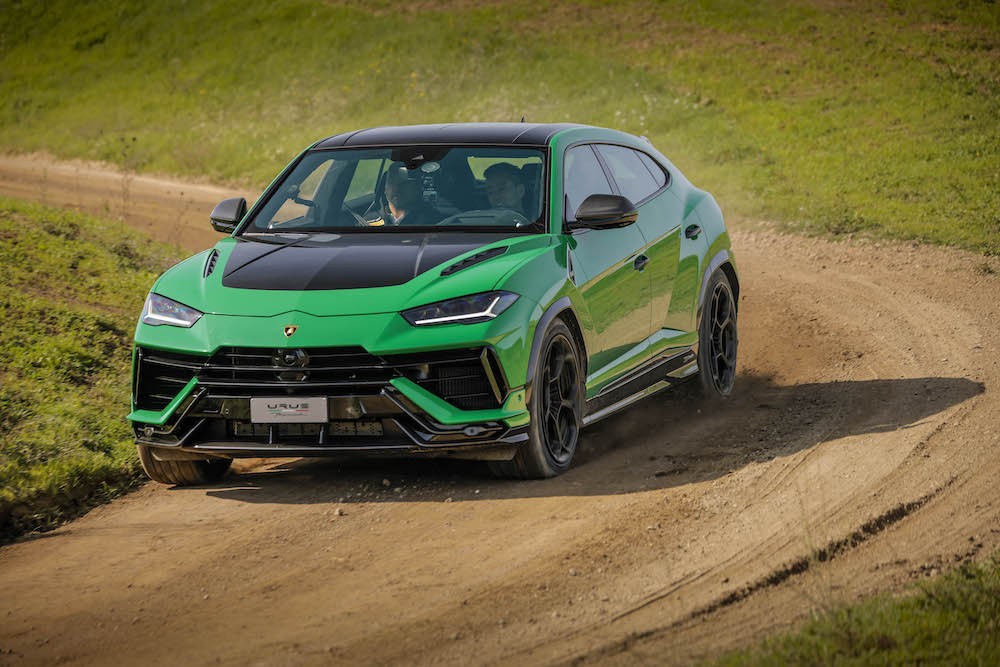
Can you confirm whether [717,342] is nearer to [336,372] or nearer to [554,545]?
[336,372]

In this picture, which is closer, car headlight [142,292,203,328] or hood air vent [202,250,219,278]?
car headlight [142,292,203,328]

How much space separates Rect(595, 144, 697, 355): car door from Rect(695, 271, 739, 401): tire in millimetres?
408

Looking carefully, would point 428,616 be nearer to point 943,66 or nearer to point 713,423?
point 713,423

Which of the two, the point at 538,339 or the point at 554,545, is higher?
the point at 538,339

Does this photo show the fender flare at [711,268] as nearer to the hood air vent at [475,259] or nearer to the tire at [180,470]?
the hood air vent at [475,259]

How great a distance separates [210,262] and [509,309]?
173cm

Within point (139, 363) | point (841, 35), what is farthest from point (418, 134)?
point (841, 35)

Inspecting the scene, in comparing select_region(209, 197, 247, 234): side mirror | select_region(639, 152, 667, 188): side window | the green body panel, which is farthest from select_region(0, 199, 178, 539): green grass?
select_region(639, 152, 667, 188): side window

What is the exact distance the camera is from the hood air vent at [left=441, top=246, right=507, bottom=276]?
22.8 feet

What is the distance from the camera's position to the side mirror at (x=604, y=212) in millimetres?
7555

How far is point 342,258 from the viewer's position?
722 centimetres

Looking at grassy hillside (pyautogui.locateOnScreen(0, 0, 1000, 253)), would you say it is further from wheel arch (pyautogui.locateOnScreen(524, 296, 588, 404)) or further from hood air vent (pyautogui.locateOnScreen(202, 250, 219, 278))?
hood air vent (pyautogui.locateOnScreen(202, 250, 219, 278))

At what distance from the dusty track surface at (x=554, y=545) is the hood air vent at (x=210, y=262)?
1137 millimetres

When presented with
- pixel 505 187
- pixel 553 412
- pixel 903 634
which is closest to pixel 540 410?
pixel 553 412
